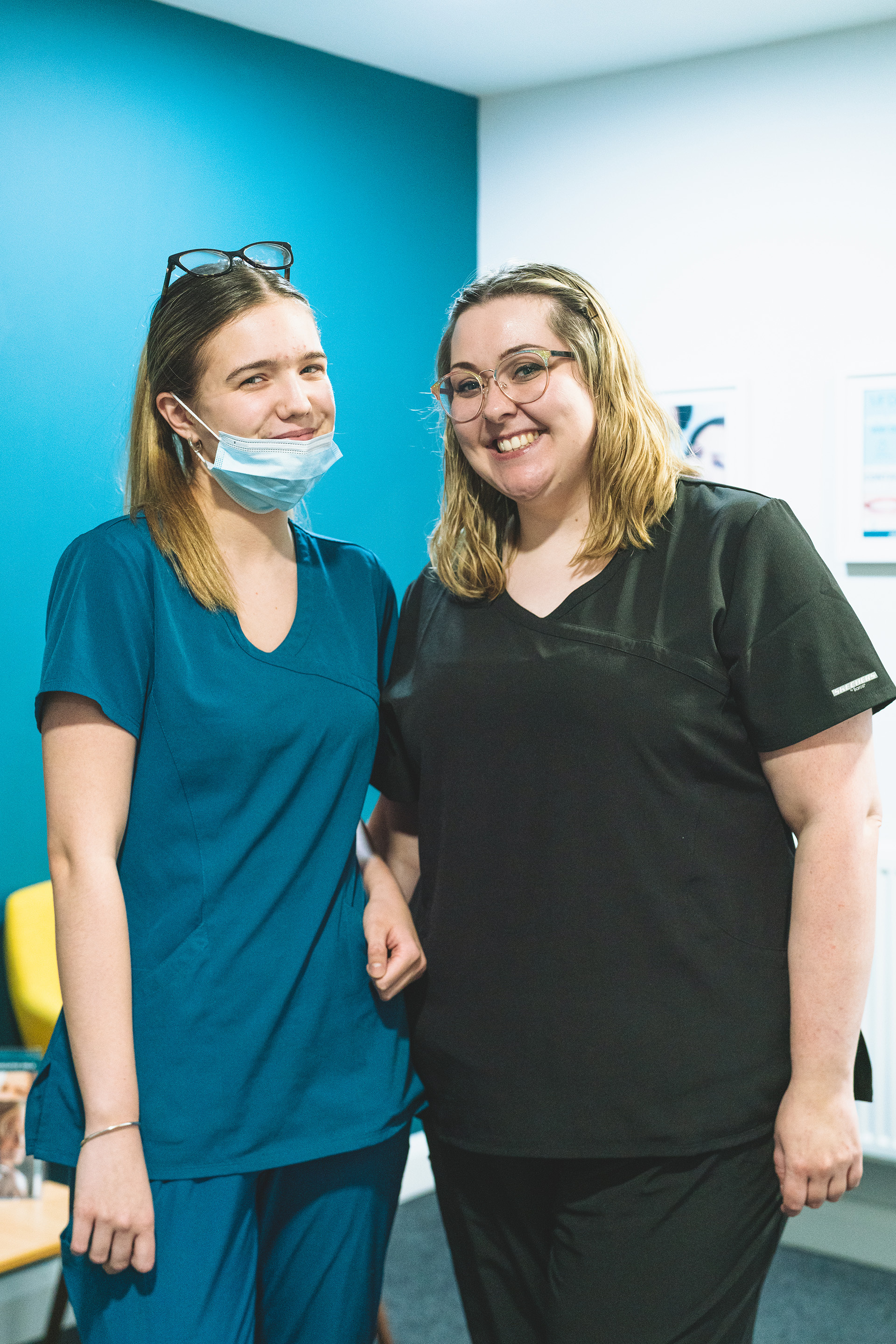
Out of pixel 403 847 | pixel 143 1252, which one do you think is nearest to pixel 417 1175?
pixel 403 847

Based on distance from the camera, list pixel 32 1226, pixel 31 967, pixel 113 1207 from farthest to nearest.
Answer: pixel 31 967
pixel 32 1226
pixel 113 1207

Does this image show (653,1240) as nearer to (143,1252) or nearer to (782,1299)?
(143,1252)

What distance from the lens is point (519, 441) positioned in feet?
5.02

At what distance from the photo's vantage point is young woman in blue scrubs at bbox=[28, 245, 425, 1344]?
4.36 feet

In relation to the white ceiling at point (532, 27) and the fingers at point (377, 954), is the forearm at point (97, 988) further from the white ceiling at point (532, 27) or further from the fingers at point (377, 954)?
the white ceiling at point (532, 27)

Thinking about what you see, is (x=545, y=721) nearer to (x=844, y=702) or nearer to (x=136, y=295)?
(x=844, y=702)

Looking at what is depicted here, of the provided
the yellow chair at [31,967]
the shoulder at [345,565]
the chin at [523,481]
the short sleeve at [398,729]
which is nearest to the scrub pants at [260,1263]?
the short sleeve at [398,729]

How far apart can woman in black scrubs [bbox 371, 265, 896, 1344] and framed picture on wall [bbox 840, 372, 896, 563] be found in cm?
176

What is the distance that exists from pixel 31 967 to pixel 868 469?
225 cm

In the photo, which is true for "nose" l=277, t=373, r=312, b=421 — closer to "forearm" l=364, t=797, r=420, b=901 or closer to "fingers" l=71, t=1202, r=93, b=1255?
"forearm" l=364, t=797, r=420, b=901

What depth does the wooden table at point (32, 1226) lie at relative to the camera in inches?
78.3

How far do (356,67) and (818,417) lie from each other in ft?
5.03

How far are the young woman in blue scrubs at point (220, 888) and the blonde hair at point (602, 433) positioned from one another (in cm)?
18

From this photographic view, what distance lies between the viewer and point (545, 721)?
144cm
